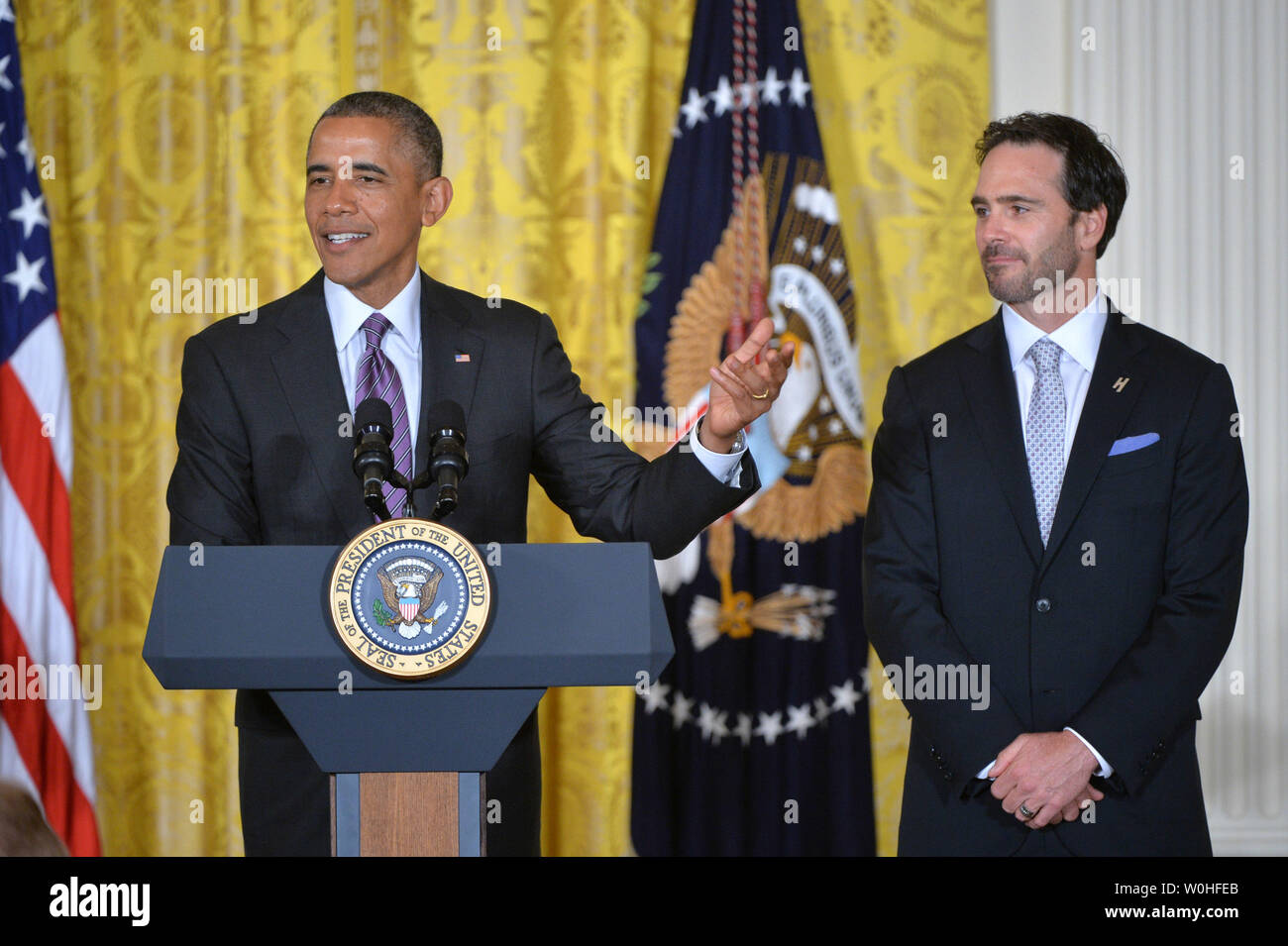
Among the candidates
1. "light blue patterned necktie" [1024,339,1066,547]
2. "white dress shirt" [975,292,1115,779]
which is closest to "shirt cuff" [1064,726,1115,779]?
"light blue patterned necktie" [1024,339,1066,547]

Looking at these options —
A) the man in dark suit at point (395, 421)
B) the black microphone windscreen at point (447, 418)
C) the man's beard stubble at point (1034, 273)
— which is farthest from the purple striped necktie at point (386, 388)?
the man's beard stubble at point (1034, 273)

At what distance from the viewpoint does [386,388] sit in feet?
7.52

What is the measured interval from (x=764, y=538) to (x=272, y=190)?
5.54 feet

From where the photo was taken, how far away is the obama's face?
2.34 meters

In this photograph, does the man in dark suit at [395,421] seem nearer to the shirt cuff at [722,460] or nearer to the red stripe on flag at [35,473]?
the shirt cuff at [722,460]

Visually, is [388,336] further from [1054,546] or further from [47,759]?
[47,759]

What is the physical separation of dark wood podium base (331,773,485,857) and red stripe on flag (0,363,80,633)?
2.19 m

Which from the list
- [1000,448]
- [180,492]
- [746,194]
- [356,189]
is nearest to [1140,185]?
[746,194]

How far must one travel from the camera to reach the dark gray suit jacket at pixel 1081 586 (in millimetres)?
2273

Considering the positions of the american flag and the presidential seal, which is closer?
the presidential seal

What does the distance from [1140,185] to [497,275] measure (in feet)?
5.87

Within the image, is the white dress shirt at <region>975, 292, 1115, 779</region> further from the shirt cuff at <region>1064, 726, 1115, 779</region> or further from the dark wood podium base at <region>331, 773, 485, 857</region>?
the dark wood podium base at <region>331, 773, 485, 857</region>

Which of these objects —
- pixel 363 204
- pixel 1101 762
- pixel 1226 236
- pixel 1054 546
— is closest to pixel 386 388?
pixel 363 204

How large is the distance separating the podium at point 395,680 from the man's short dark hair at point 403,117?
3.28 feet
